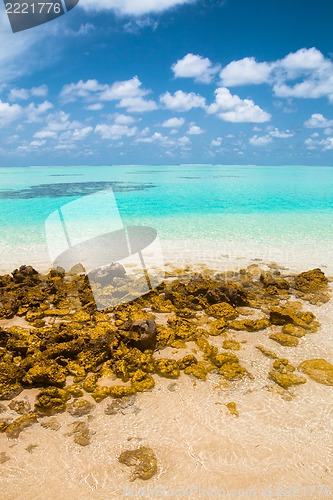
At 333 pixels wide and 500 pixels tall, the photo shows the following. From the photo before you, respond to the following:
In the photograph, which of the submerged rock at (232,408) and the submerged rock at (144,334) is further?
the submerged rock at (144,334)

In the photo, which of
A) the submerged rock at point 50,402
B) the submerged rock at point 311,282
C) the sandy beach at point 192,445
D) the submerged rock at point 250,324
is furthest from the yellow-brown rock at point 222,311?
the submerged rock at point 50,402

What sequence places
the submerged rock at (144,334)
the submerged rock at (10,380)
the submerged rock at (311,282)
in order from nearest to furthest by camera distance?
the submerged rock at (10,380) < the submerged rock at (144,334) < the submerged rock at (311,282)

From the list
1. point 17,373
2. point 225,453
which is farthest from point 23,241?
point 225,453

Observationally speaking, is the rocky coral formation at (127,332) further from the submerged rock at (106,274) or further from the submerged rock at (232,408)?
the submerged rock at (232,408)

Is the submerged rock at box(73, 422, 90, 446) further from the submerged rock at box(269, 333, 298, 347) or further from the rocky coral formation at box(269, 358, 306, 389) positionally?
the submerged rock at box(269, 333, 298, 347)

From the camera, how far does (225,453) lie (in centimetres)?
335

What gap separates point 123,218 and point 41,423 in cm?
1780

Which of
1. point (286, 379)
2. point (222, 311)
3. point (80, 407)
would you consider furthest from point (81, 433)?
point (222, 311)

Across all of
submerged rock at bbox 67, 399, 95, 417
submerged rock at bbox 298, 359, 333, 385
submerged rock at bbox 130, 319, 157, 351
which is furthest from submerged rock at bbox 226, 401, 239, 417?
submerged rock at bbox 67, 399, 95, 417

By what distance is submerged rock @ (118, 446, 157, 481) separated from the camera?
3131 millimetres

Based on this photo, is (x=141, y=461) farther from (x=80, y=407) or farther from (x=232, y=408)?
(x=232, y=408)

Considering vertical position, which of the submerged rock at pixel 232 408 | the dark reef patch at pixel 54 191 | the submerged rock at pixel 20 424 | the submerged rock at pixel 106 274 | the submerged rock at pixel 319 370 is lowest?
the submerged rock at pixel 319 370

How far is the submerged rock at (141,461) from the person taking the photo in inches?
123

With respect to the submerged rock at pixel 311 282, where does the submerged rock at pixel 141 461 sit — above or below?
above
